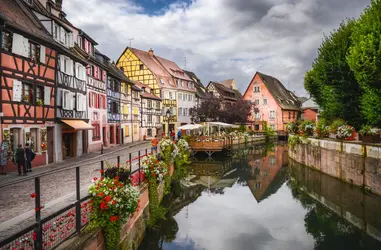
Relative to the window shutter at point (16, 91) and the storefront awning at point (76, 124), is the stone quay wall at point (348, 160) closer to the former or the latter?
the storefront awning at point (76, 124)

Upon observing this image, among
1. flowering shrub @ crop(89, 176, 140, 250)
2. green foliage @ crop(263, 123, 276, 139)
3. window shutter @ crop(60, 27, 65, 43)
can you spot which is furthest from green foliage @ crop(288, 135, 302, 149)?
green foliage @ crop(263, 123, 276, 139)

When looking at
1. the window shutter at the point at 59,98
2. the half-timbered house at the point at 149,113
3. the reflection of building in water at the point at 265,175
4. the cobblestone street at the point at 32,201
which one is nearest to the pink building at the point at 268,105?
the half-timbered house at the point at 149,113

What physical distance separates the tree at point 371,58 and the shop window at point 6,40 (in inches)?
704

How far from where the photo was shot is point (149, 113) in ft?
148

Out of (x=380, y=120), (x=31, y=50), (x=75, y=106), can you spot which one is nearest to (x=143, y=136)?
(x=75, y=106)

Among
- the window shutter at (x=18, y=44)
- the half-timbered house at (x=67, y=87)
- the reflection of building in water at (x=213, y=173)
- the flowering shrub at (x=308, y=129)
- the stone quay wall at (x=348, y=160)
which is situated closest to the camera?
the window shutter at (x=18, y=44)

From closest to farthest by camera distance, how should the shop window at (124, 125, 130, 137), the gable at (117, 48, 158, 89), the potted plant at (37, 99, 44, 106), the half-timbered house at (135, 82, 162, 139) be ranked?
the potted plant at (37, 99, 44, 106), the shop window at (124, 125, 130, 137), the half-timbered house at (135, 82, 162, 139), the gable at (117, 48, 158, 89)

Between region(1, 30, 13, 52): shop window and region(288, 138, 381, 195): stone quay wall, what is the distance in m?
19.3

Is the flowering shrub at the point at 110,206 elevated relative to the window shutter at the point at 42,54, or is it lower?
lower

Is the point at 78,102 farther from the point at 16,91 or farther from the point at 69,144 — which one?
the point at 16,91

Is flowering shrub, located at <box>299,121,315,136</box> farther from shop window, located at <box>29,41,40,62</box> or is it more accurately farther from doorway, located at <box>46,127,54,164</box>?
shop window, located at <box>29,41,40,62</box>

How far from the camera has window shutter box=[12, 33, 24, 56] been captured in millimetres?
15750

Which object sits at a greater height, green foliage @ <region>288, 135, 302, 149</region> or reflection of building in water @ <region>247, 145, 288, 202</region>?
green foliage @ <region>288, 135, 302, 149</region>

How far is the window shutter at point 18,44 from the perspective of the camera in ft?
51.7
